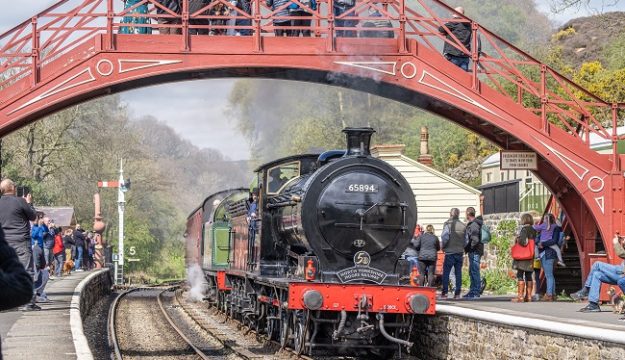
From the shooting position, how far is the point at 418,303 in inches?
518

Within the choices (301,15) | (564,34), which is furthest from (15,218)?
(564,34)

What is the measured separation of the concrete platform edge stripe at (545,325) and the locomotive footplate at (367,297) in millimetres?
549

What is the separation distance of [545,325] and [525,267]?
22.0 ft

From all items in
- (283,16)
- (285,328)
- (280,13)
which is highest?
(280,13)

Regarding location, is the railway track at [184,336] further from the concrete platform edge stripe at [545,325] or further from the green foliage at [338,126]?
the green foliage at [338,126]

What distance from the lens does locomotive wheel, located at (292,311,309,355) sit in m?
13.3

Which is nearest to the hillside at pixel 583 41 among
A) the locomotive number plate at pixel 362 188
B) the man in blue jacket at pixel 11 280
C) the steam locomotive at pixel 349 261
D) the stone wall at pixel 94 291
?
the stone wall at pixel 94 291

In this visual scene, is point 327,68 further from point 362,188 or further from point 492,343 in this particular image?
point 492,343

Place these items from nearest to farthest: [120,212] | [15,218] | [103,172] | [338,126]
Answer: [15,218] → [120,212] → [338,126] → [103,172]

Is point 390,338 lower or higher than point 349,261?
lower

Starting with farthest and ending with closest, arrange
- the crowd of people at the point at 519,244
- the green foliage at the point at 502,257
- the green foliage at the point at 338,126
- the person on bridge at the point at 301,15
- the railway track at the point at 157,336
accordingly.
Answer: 1. the green foliage at the point at 338,126
2. the green foliage at the point at 502,257
3. the person on bridge at the point at 301,15
4. the crowd of people at the point at 519,244
5. the railway track at the point at 157,336

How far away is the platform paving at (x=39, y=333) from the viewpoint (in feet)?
36.9

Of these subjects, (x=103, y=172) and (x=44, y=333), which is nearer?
(x=44, y=333)

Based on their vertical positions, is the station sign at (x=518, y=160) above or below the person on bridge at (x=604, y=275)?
above
